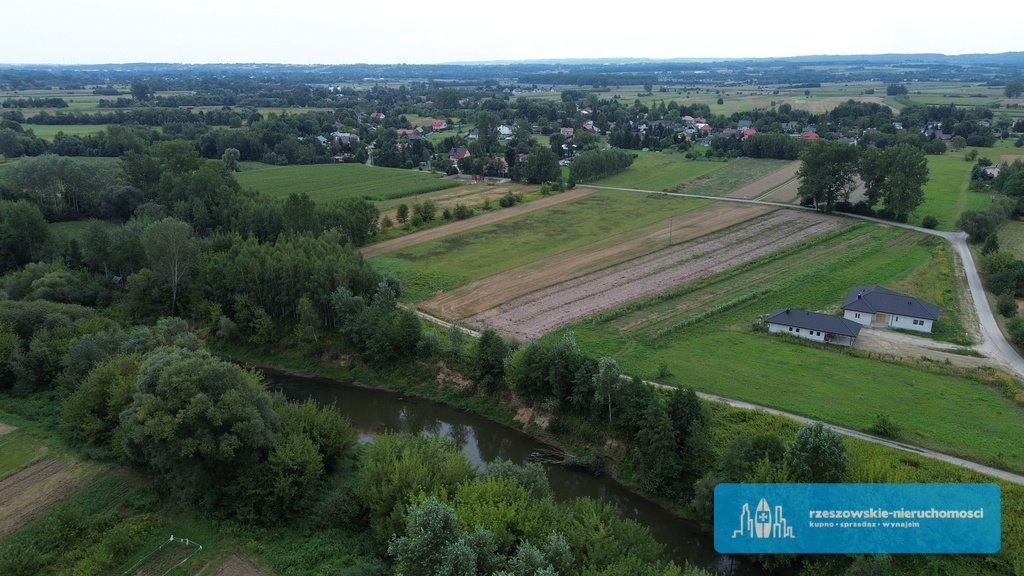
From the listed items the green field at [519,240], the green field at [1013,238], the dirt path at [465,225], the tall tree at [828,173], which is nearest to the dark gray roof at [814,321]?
the green field at [519,240]

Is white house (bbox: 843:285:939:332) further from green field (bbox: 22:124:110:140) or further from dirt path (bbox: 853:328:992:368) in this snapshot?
green field (bbox: 22:124:110:140)

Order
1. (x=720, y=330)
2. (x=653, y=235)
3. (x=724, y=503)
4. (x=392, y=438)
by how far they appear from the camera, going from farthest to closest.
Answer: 1. (x=653, y=235)
2. (x=720, y=330)
3. (x=392, y=438)
4. (x=724, y=503)

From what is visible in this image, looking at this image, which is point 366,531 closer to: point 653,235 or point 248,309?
point 248,309

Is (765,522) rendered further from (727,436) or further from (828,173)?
(828,173)

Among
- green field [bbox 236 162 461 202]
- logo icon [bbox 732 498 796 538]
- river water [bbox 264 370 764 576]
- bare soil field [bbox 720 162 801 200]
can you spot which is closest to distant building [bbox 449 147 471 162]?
green field [bbox 236 162 461 202]

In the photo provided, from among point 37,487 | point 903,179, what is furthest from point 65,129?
point 903,179

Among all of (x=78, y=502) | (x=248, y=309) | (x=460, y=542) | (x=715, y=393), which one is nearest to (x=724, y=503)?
(x=460, y=542)

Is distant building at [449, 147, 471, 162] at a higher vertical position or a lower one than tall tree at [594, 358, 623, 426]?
higher
